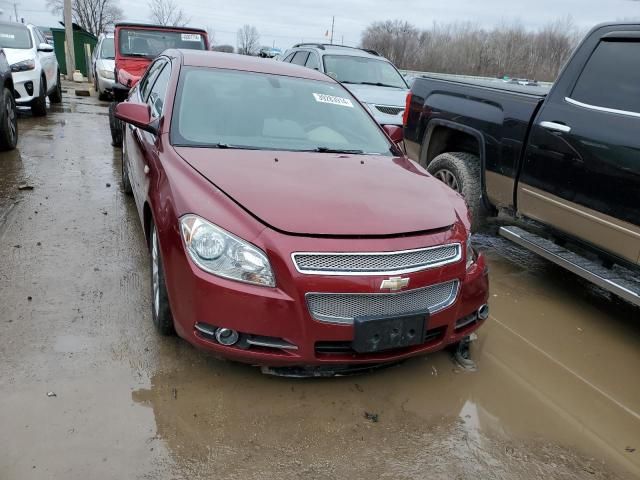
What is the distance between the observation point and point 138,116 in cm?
347

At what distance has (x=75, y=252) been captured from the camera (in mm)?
4141

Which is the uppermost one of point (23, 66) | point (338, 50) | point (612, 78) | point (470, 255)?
point (338, 50)

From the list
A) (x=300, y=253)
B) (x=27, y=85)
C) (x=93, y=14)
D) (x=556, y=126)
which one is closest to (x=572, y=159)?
(x=556, y=126)

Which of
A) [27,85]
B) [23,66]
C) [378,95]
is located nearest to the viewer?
[378,95]

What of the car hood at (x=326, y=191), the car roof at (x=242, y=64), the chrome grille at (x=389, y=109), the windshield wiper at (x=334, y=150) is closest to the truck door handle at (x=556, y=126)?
the car hood at (x=326, y=191)

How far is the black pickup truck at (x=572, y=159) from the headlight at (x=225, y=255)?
87.0 inches

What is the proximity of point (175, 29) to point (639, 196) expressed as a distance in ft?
33.2

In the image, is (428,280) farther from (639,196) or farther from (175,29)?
(175,29)

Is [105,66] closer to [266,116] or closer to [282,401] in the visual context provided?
[266,116]

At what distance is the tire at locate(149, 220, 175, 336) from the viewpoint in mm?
2809

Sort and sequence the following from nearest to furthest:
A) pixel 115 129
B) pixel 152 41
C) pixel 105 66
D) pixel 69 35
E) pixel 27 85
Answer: pixel 115 129, pixel 27 85, pixel 152 41, pixel 105 66, pixel 69 35

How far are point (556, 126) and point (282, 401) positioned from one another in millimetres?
2701

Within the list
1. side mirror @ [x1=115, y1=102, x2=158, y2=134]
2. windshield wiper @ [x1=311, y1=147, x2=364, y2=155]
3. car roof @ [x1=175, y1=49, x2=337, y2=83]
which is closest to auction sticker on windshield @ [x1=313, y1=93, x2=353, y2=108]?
car roof @ [x1=175, y1=49, x2=337, y2=83]

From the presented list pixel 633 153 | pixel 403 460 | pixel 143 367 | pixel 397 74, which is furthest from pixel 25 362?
pixel 397 74
